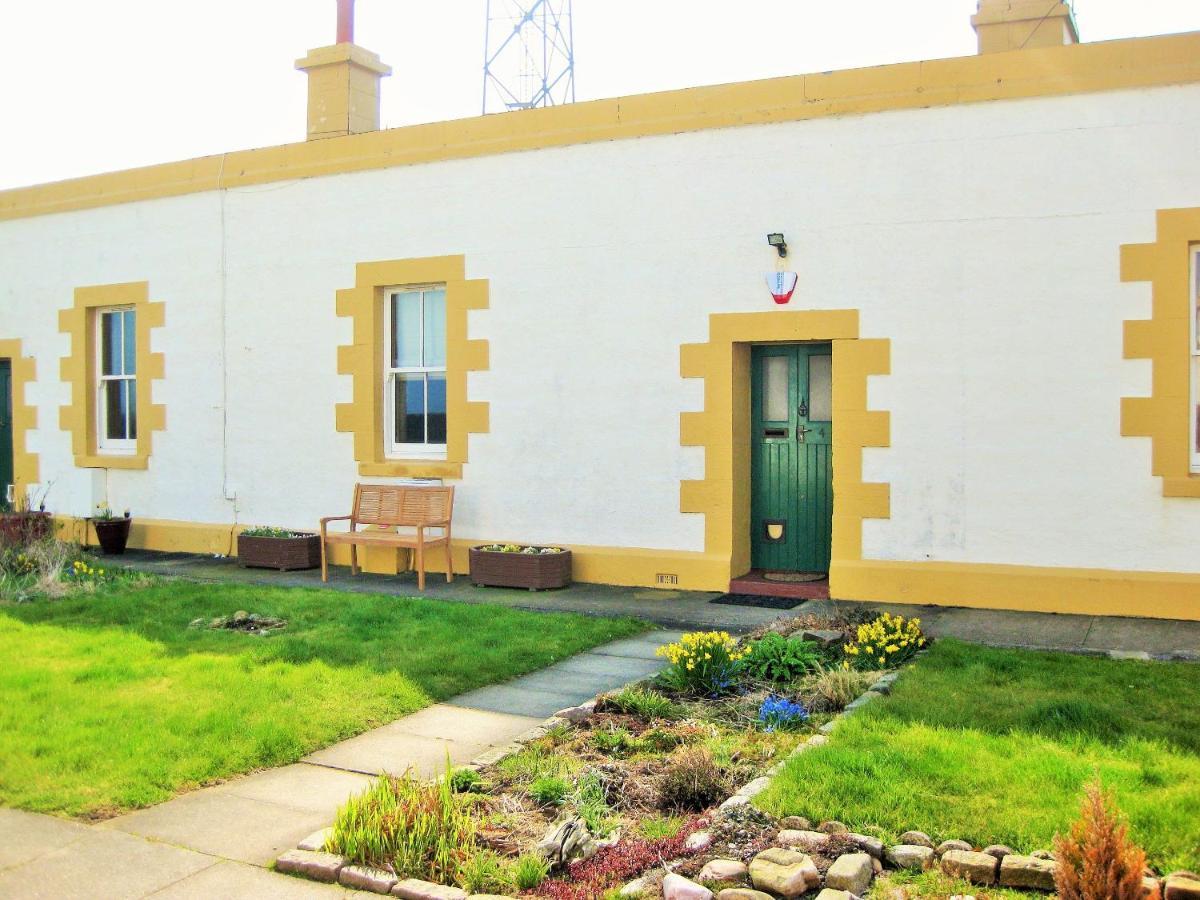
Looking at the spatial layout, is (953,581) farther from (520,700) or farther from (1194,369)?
(520,700)

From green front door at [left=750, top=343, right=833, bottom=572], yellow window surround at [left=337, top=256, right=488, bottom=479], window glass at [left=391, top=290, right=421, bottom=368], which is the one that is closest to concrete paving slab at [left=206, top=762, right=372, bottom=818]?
green front door at [left=750, top=343, right=833, bottom=572]

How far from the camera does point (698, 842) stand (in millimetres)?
4023

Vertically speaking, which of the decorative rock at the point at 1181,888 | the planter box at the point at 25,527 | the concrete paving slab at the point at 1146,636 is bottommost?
the decorative rock at the point at 1181,888

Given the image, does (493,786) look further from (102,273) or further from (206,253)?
(102,273)

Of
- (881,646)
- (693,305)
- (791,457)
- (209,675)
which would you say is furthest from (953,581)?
(209,675)

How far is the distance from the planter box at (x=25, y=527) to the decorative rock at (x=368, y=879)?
9497mm

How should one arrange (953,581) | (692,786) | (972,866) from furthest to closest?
(953,581) → (692,786) → (972,866)

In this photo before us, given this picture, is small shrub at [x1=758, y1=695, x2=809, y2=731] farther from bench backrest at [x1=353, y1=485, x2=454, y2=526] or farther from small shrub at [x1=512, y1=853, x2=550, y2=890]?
bench backrest at [x1=353, y1=485, x2=454, y2=526]

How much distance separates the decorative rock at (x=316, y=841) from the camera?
163 inches

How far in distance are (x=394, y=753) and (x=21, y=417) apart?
37.2 feet

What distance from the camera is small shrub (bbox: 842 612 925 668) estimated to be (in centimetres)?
671

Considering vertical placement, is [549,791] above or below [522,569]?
below

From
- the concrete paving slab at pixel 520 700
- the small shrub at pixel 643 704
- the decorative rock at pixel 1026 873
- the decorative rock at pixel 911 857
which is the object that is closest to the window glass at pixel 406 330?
the concrete paving slab at pixel 520 700

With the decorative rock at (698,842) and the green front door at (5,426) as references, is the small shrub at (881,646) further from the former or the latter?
the green front door at (5,426)
